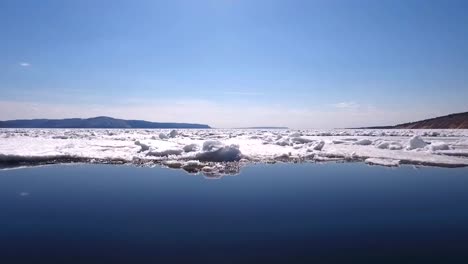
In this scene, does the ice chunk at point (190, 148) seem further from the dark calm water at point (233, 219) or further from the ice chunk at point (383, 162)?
the ice chunk at point (383, 162)

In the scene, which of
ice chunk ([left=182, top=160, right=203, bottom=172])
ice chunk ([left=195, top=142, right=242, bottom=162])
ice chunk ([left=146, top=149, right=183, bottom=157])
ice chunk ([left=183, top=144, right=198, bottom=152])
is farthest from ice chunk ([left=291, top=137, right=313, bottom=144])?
ice chunk ([left=182, top=160, right=203, bottom=172])

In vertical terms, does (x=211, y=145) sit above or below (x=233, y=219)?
above

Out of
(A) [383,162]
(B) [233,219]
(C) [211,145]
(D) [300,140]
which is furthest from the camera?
(D) [300,140]

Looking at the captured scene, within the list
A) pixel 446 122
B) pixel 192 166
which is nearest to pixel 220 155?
pixel 192 166

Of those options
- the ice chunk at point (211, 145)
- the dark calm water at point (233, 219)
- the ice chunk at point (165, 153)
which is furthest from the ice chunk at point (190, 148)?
the dark calm water at point (233, 219)

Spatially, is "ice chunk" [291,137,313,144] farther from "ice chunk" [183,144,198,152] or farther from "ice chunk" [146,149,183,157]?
"ice chunk" [146,149,183,157]

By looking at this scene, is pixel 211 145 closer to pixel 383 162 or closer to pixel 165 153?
pixel 165 153

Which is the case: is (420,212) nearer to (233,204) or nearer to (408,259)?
(408,259)

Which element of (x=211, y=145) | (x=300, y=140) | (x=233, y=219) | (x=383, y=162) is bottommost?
(x=233, y=219)
